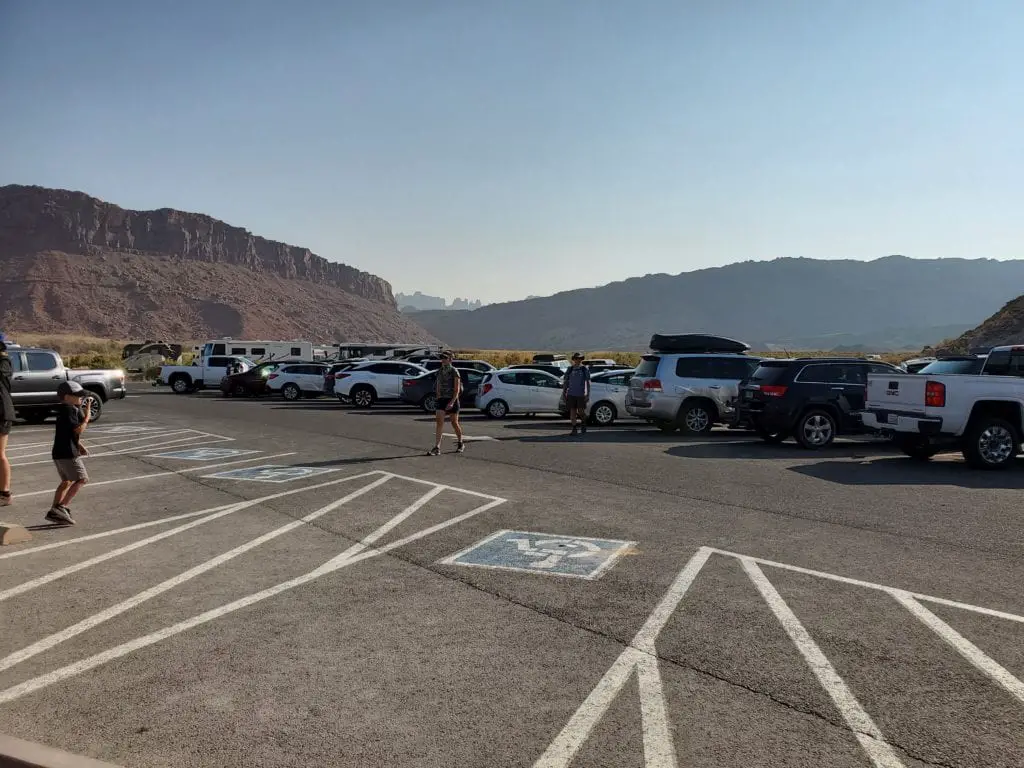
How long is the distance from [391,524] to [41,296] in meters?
124

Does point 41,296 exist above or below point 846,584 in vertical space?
above

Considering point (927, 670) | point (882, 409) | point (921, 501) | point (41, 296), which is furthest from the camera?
point (41, 296)

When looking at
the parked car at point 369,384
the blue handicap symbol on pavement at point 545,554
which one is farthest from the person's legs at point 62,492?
the parked car at point 369,384

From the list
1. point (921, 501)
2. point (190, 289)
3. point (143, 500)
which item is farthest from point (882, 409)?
point (190, 289)

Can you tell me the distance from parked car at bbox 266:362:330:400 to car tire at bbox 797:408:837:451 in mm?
21795

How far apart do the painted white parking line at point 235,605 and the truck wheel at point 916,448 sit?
7.47 m

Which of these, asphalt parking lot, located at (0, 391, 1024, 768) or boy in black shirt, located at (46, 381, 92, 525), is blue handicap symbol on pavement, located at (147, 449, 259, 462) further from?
boy in black shirt, located at (46, 381, 92, 525)

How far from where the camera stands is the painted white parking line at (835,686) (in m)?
3.49

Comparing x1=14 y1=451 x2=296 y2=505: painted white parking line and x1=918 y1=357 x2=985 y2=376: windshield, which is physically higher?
x1=918 y1=357 x2=985 y2=376: windshield

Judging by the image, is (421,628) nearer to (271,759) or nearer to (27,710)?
(271,759)

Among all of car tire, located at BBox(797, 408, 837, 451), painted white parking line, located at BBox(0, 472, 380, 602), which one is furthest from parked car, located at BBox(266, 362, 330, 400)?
painted white parking line, located at BBox(0, 472, 380, 602)

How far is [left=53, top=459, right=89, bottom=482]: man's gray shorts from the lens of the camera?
326 inches

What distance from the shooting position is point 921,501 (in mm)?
9625

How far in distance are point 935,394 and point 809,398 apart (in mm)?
3108
